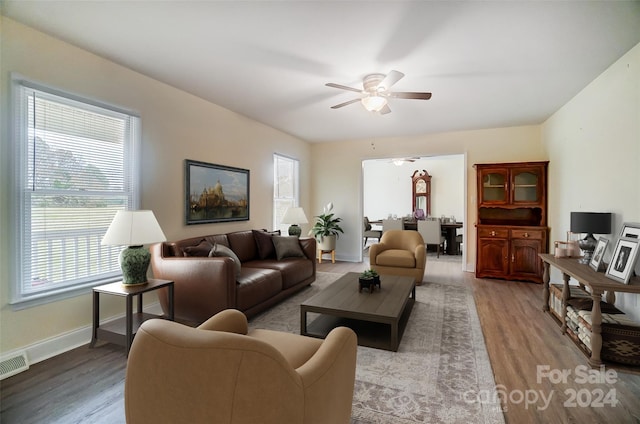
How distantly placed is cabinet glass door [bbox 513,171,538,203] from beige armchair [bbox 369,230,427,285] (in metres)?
Answer: 1.94

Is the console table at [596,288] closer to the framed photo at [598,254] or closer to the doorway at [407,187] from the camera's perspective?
the framed photo at [598,254]

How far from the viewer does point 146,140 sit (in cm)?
324

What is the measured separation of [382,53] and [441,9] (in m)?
0.67

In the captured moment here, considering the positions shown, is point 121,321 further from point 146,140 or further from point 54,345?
point 146,140

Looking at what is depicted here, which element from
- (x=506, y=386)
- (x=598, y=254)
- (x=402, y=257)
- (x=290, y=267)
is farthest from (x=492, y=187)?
(x=506, y=386)

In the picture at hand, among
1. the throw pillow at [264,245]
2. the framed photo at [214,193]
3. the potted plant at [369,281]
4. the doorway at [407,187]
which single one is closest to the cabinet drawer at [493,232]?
the potted plant at [369,281]

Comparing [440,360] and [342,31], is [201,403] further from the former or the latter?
[342,31]

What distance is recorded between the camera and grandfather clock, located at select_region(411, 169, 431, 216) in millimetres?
9078

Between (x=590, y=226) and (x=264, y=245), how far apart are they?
385 centimetres

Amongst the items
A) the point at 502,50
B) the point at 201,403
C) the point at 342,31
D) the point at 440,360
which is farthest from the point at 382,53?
the point at 201,403

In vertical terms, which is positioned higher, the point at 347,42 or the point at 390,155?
the point at 347,42

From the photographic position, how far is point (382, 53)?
2.70 meters

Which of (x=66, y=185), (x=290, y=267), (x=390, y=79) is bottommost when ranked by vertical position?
(x=290, y=267)

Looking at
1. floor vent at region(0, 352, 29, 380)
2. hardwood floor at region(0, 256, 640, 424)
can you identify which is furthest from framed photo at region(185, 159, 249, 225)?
floor vent at region(0, 352, 29, 380)
